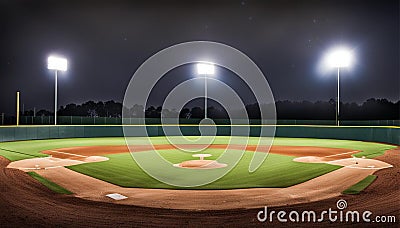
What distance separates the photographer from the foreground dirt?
18.5ft

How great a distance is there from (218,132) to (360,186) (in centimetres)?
2588

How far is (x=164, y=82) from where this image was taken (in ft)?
187

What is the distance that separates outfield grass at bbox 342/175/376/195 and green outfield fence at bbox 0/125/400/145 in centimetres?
1592

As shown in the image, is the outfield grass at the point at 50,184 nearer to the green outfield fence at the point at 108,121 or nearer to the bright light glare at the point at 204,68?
the green outfield fence at the point at 108,121

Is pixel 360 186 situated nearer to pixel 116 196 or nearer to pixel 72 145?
pixel 116 196

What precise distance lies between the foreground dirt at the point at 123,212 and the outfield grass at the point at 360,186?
0.60 ft

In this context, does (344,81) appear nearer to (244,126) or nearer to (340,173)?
(244,126)

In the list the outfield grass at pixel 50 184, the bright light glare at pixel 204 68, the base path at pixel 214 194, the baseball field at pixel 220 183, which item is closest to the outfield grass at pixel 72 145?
the baseball field at pixel 220 183

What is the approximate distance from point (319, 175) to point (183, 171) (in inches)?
171

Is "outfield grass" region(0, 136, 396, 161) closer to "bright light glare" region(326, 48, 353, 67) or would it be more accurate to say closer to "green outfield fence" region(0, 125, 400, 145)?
"green outfield fence" region(0, 125, 400, 145)

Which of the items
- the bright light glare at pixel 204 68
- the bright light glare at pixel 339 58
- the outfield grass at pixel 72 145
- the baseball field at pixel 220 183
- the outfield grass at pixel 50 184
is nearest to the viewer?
the baseball field at pixel 220 183

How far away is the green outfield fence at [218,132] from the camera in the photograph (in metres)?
25.0

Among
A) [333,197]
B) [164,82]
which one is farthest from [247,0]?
[333,197]

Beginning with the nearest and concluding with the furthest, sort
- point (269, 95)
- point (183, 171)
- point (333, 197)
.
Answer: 1. point (333, 197)
2. point (183, 171)
3. point (269, 95)
